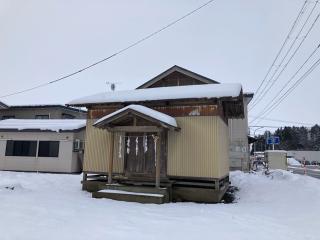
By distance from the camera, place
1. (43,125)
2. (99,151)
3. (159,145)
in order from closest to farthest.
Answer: (159,145) < (99,151) < (43,125)

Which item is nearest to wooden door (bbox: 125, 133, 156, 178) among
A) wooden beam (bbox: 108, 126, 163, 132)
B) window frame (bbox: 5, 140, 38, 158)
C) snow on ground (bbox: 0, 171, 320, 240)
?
wooden beam (bbox: 108, 126, 163, 132)

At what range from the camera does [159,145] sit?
10438 mm

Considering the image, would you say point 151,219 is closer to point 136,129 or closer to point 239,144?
point 136,129

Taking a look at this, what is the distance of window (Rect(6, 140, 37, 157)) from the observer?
19672 mm

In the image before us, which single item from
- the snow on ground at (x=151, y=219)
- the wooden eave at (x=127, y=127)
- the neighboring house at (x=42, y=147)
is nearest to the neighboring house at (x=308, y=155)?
the neighboring house at (x=42, y=147)

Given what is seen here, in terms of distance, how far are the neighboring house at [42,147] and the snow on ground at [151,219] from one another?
8080 mm

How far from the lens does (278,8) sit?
32.7 ft

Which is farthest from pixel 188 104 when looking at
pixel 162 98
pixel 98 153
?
pixel 98 153

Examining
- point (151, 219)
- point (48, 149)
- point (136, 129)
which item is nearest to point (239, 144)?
point (136, 129)

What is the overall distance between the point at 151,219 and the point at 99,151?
563 cm

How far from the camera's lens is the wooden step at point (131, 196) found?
973 cm

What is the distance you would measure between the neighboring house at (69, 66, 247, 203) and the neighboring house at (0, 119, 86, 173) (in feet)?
24.0

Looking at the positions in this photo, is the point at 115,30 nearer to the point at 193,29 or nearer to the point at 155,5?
the point at 155,5

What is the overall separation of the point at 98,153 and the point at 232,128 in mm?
12668
